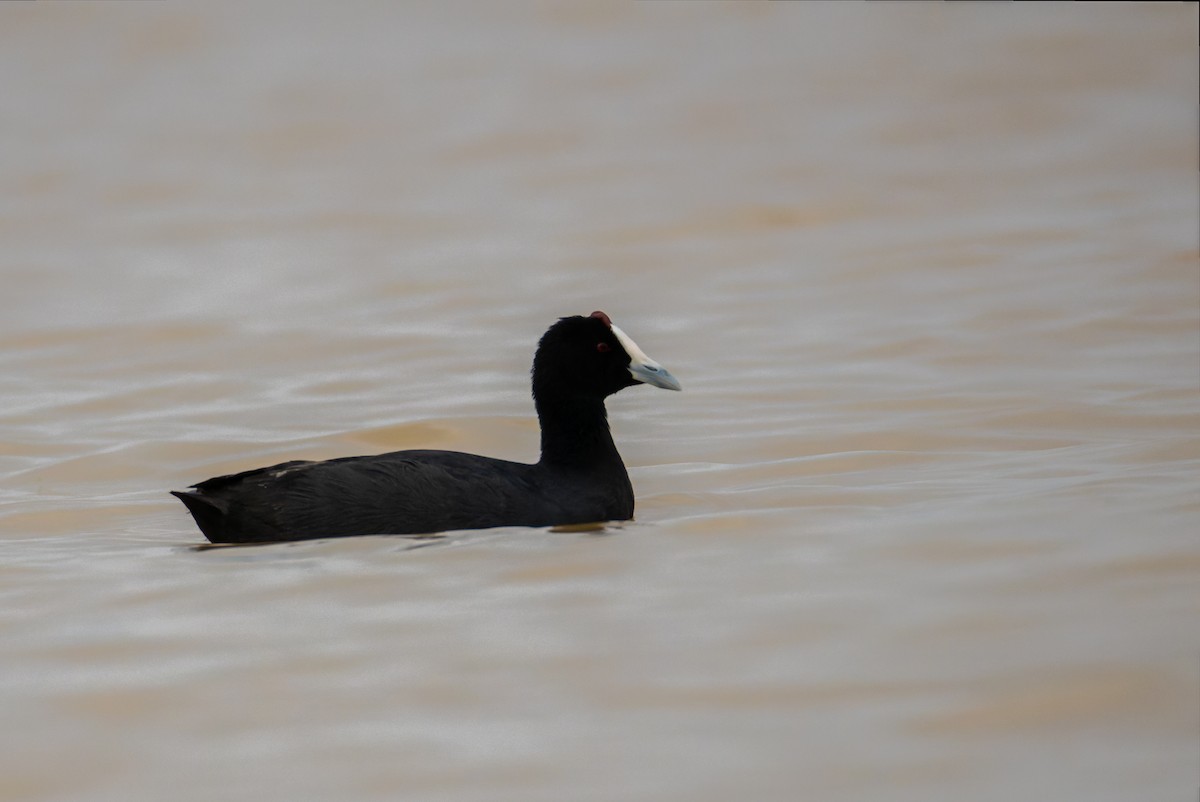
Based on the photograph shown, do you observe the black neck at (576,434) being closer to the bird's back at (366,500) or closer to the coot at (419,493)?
the coot at (419,493)

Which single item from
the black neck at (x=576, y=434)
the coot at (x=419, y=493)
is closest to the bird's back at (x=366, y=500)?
the coot at (x=419, y=493)

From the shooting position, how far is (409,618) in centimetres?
633

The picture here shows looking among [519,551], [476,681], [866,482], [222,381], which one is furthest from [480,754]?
[222,381]

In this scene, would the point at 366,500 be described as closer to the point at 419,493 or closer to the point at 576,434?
the point at 419,493

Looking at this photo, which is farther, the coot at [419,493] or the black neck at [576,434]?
the black neck at [576,434]

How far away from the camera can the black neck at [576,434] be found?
8086 mm

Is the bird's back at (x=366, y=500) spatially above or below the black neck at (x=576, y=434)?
below

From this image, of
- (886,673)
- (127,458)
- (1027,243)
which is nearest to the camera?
(886,673)

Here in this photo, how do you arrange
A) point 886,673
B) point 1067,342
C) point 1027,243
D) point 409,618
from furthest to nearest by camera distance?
point 1027,243
point 1067,342
point 409,618
point 886,673

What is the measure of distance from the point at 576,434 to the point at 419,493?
90 cm

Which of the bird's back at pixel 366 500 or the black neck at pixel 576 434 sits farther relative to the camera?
the black neck at pixel 576 434

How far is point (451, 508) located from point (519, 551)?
0.42m

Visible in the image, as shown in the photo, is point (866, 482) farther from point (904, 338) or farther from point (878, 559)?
point (904, 338)

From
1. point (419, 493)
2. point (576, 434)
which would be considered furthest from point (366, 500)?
point (576, 434)
